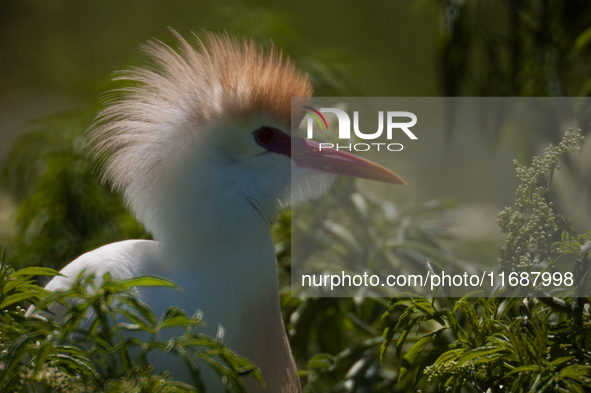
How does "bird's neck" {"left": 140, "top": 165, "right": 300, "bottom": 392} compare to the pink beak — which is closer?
"bird's neck" {"left": 140, "top": 165, "right": 300, "bottom": 392}

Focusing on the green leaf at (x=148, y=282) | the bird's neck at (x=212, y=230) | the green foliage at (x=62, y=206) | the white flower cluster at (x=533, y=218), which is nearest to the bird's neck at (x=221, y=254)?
the bird's neck at (x=212, y=230)

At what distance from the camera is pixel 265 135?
0.78m

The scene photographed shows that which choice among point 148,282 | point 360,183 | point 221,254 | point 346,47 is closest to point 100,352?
point 148,282

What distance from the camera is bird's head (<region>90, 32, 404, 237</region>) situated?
0.73 m

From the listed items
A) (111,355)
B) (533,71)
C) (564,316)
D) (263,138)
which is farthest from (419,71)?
(111,355)

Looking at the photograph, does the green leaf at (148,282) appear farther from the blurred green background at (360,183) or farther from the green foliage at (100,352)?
the blurred green background at (360,183)

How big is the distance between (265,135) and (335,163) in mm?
131

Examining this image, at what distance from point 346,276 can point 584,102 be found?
0.55 m

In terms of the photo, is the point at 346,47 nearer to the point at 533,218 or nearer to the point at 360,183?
the point at 360,183

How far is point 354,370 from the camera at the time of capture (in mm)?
966

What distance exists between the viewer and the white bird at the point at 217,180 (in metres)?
0.72

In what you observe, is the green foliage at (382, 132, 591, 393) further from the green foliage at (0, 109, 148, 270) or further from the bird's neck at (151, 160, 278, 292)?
the green foliage at (0, 109, 148, 270)

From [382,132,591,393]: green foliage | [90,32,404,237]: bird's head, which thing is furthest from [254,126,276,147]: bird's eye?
[382,132,591,393]: green foliage

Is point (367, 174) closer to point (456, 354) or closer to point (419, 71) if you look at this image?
point (456, 354)
